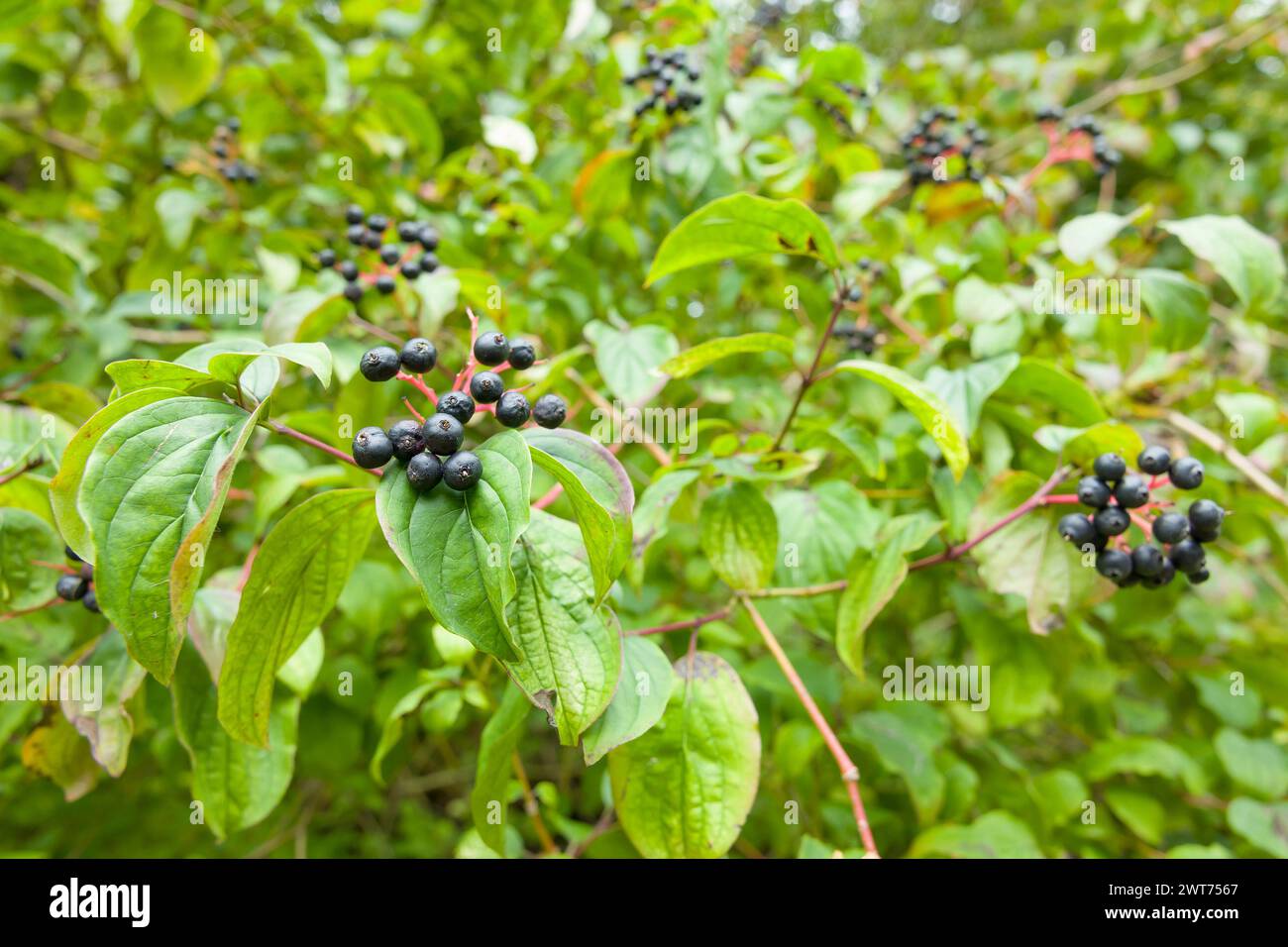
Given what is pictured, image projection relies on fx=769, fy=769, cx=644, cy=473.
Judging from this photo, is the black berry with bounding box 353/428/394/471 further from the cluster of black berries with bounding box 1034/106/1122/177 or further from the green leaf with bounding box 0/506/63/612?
the cluster of black berries with bounding box 1034/106/1122/177

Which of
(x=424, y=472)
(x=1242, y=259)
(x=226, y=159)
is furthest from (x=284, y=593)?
(x=226, y=159)

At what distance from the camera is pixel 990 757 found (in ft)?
8.81

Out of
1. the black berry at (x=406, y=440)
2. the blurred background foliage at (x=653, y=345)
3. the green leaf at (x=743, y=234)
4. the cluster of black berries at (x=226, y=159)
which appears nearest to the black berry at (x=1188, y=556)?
the blurred background foliage at (x=653, y=345)

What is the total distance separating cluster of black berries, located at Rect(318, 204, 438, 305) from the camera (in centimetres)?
220

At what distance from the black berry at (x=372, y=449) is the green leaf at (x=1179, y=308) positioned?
2.09 meters

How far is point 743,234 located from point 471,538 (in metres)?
0.88

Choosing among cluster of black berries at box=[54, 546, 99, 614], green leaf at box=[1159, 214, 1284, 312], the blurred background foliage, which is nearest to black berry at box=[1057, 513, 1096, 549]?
the blurred background foliage

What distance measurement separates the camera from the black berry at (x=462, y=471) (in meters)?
1.08

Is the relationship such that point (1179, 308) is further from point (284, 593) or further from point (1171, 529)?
point (284, 593)

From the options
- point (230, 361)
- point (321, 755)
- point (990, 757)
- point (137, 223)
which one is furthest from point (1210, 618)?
point (137, 223)

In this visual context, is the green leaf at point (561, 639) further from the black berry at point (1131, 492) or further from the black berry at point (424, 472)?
the black berry at point (1131, 492)

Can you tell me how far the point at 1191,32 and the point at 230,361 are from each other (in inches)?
210

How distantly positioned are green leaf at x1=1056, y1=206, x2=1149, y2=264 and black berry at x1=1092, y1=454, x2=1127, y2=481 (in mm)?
695

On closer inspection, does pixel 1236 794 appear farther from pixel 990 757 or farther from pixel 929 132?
pixel 929 132
